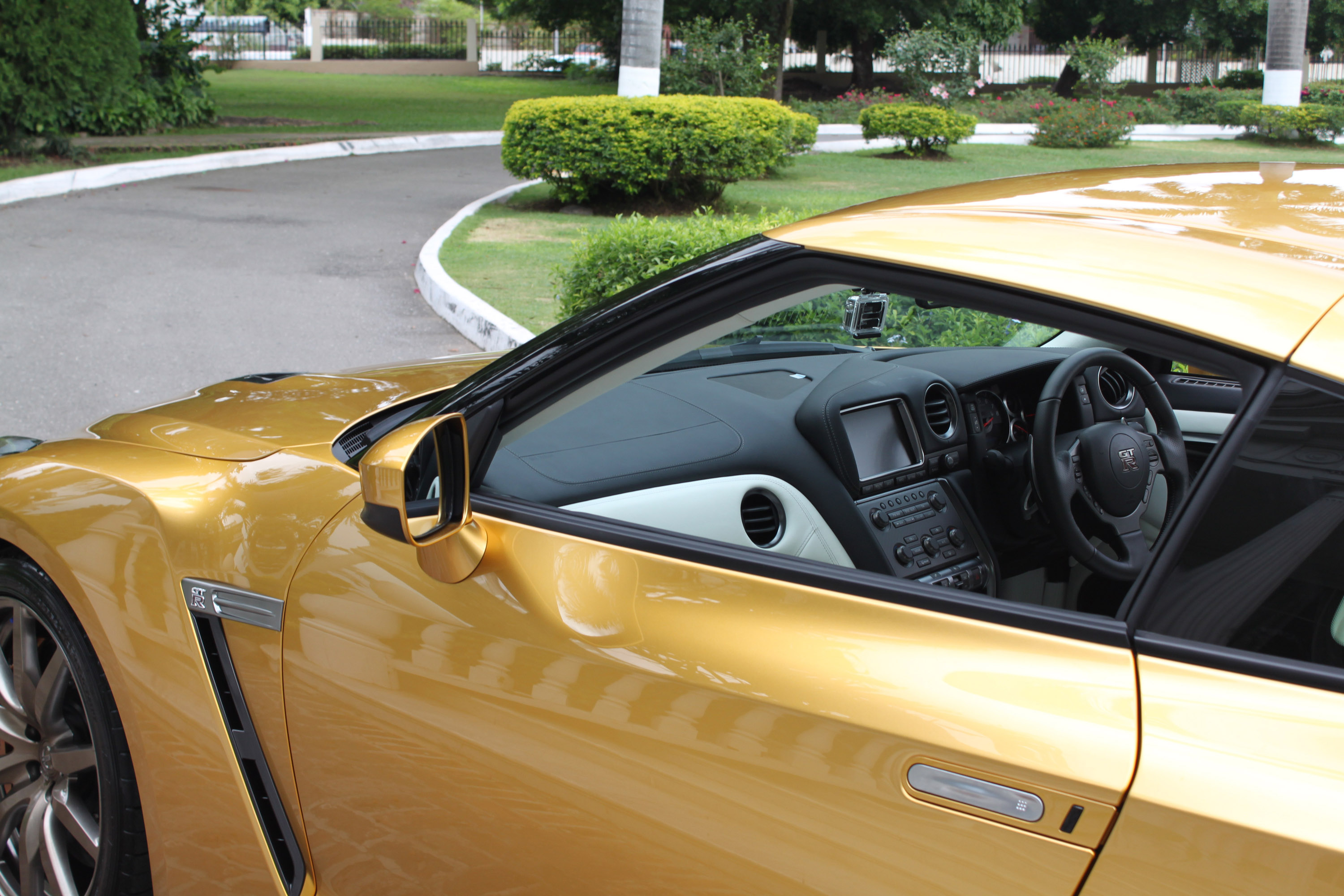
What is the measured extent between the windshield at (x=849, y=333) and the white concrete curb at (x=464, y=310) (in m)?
3.18

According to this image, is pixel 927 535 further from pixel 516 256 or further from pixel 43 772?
pixel 516 256

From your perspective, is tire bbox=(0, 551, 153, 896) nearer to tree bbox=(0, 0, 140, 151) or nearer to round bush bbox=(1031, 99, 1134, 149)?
tree bbox=(0, 0, 140, 151)

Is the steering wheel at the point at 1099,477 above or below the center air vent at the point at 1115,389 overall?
below

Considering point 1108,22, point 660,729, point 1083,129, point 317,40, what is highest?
point 317,40

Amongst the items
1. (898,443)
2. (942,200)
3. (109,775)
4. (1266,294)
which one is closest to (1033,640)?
(1266,294)

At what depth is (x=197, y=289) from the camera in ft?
28.7

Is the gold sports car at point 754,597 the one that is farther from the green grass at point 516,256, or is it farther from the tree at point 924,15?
the tree at point 924,15

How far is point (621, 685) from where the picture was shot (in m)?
1.49

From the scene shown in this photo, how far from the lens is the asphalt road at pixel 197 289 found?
6.47 m

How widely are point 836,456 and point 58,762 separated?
1741mm

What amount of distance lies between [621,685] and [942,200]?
96cm

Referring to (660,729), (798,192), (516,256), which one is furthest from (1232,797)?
(798,192)

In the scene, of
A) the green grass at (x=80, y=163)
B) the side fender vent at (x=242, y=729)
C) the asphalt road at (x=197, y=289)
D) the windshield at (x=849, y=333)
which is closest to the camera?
the side fender vent at (x=242, y=729)

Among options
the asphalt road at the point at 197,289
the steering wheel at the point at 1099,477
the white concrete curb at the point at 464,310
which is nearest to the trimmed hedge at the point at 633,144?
the asphalt road at the point at 197,289
